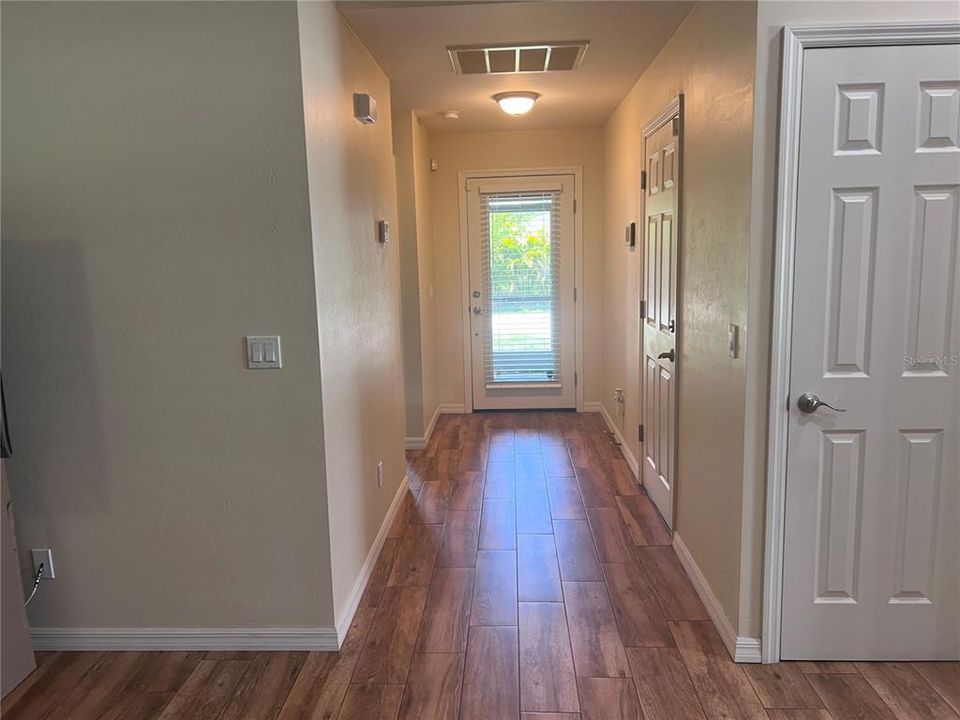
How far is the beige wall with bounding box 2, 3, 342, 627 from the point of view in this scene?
2.10m

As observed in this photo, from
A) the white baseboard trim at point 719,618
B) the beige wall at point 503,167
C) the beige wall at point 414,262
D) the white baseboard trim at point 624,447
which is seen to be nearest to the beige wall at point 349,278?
the beige wall at point 414,262

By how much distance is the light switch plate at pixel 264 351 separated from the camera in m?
2.20

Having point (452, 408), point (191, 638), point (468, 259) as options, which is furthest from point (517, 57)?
point (452, 408)

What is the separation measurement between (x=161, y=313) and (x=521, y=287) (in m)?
3.73

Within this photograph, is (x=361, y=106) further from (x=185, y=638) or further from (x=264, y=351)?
(x=185, y=638)

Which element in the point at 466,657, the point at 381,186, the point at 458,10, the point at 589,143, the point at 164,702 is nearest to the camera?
the point at 164,702

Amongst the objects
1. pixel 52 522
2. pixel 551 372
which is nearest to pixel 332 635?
pixel 52 522

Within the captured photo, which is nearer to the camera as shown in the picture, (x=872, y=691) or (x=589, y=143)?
(x=872, y=691)

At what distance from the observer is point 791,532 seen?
2.14 m

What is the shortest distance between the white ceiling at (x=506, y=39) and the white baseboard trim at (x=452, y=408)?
2.55 m

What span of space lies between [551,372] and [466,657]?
3.66 meters

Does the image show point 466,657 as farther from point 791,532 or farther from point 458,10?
point 458,10

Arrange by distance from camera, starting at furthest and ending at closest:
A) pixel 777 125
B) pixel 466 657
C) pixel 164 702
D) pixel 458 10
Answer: pixel 458 10 < pixel 466 657 < pixel 164 702 < pixel 777 125

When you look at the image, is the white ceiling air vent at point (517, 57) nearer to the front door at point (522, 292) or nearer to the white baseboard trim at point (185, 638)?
the front door at point (522, 292)
